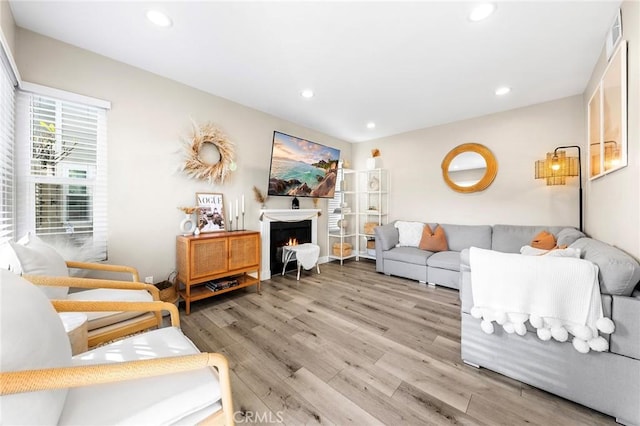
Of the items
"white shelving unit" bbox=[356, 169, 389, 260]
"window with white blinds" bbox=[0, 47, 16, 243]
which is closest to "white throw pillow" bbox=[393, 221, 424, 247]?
"white shelving unit" bbox=[356, 169, 389, 260]

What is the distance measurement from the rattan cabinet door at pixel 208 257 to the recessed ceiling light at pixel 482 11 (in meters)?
3.04

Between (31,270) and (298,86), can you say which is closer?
(31,270)

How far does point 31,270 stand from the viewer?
137cm

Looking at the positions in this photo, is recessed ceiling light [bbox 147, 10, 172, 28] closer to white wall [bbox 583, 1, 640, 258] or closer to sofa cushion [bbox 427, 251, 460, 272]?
white wall [bbox 583, 1, 640, 258]

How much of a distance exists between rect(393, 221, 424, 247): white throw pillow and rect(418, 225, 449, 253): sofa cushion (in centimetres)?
13

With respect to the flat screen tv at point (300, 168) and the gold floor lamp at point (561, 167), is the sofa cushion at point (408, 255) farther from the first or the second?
the gold floor lamp at point (561, 167)

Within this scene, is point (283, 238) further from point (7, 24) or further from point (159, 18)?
point (7, 24)

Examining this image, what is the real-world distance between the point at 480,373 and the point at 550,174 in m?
2.67

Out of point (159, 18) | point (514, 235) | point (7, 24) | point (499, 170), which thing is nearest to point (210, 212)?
point (159, 18)

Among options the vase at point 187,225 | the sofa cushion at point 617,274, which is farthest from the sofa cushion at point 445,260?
the vase at point 187,225

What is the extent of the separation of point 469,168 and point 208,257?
4.05 meters

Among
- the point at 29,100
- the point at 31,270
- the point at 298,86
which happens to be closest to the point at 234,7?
the point at 298,86

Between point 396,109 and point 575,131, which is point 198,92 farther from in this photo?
point 575,131

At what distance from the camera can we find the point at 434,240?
12.2 ft
